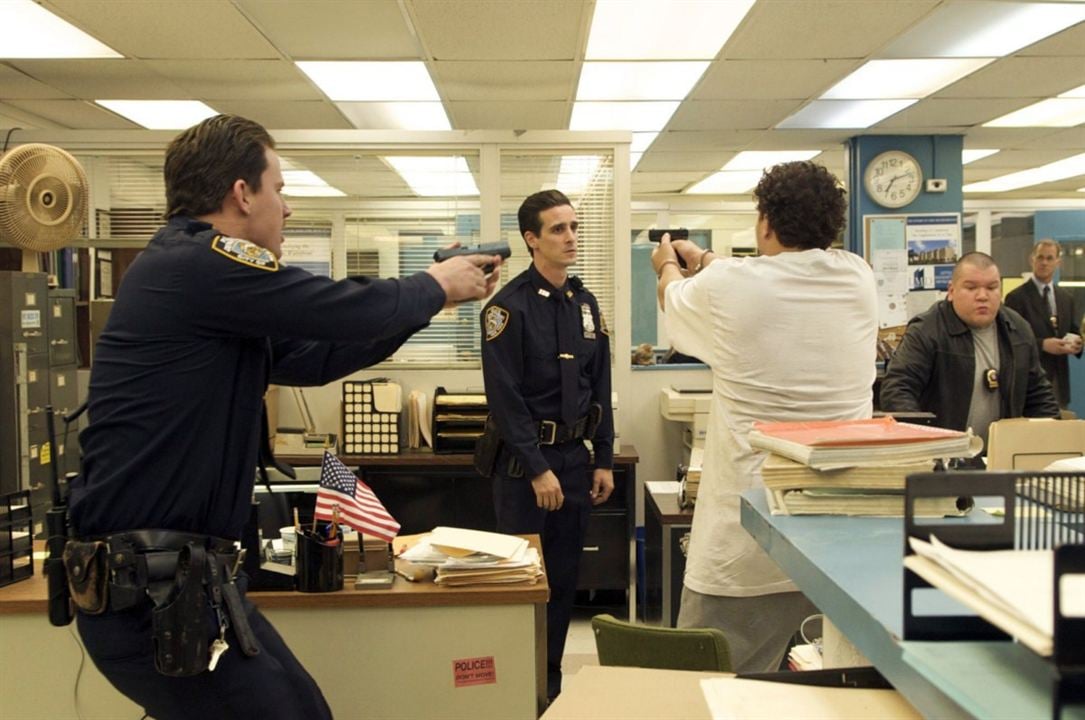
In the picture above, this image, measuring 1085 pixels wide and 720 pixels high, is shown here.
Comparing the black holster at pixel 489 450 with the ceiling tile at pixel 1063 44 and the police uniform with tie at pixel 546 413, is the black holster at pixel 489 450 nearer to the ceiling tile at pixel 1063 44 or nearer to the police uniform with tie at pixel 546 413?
the police uniform with tie at pixel 546 413

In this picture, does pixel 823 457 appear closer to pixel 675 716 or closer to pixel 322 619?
pixel 675 716

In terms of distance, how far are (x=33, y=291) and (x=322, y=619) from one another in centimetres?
290

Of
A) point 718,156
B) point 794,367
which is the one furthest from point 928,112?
point 794,367

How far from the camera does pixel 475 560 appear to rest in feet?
7.00

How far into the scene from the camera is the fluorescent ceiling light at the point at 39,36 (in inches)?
163

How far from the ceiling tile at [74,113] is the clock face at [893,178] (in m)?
5.52

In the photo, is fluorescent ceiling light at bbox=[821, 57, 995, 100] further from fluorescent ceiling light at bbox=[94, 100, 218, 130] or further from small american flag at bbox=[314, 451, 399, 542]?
small american flag at bbox=[314, 451, 399, 542]

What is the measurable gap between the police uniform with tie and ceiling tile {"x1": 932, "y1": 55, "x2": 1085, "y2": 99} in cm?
347

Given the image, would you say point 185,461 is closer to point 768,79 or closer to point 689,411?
point 689,411

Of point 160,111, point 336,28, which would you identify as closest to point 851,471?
point 336,28

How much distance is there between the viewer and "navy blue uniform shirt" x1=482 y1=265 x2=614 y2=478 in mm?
2961

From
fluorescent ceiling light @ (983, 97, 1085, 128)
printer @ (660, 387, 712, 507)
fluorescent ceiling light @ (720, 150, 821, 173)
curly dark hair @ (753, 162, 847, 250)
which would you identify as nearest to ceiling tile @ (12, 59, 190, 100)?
printer @ (660, 387, 712, 507)

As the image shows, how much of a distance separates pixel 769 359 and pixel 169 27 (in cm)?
377

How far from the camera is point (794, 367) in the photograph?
181cm
